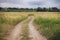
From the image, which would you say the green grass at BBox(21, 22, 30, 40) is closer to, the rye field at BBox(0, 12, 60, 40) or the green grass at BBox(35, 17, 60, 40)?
the rye field at BBox(0, 12, 60, 40)

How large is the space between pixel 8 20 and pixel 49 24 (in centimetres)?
53

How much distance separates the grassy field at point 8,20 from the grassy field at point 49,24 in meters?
0.20

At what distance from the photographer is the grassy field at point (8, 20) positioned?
191cm

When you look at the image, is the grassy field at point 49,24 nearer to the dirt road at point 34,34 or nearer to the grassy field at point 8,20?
the dirt road at point 34,34

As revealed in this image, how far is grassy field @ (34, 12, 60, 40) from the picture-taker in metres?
1.88

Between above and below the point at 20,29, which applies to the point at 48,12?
above

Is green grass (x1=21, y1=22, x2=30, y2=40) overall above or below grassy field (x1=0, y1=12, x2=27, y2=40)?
below

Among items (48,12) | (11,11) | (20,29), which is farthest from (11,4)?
(48,12)

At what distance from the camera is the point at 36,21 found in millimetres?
1929

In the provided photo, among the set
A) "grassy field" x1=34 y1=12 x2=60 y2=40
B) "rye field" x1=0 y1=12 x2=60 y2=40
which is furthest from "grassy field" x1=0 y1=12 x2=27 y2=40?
"grassy field" x1=34 y1=12 x2=60 y2=40

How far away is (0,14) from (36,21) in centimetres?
48

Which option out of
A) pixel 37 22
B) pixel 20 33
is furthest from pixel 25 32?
pixel 37 22

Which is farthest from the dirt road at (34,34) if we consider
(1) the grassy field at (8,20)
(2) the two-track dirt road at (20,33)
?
(1) the grassy field at (8,20)

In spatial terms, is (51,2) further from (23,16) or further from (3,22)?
(3,22)
